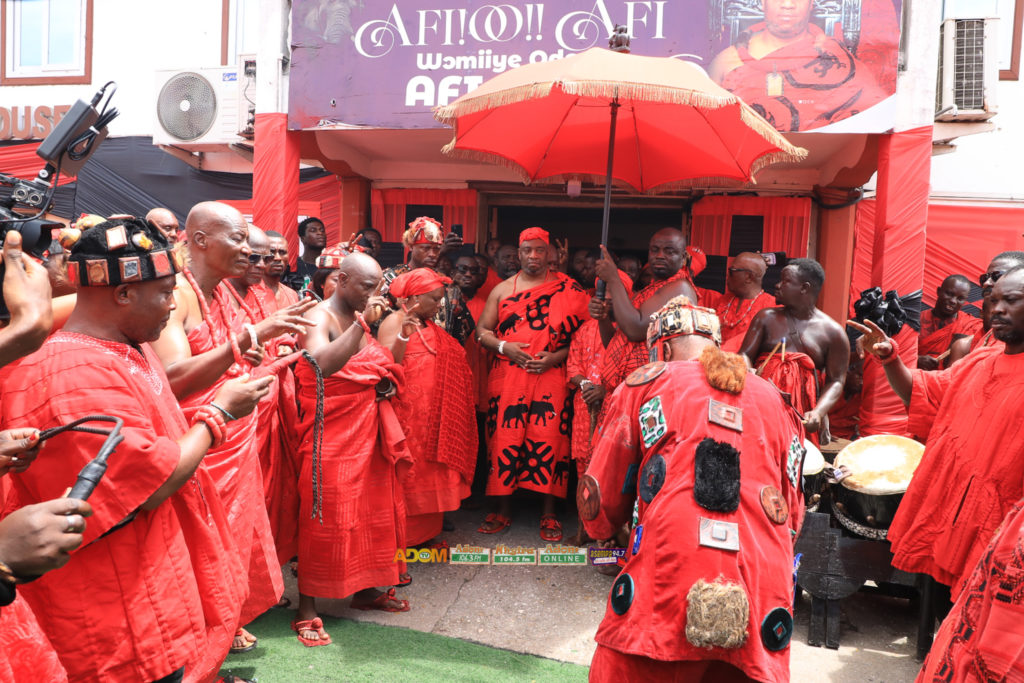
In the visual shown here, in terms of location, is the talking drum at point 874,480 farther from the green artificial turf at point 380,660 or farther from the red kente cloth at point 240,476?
the red kente cloth at point 240,476

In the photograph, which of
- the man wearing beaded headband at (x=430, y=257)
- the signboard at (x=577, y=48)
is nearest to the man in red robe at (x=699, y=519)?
the man wearing beaded headband at (x=430, y=257)

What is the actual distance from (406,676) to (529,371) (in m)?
2.45

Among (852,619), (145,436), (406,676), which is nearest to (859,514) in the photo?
(852,619)

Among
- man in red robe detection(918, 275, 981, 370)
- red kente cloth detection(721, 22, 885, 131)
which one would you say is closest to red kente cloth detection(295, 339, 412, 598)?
red kente cloth detection(721, 22, 885, 131)

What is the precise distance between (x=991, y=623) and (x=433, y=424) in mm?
4192

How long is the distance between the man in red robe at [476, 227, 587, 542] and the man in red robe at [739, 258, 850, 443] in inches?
54.3

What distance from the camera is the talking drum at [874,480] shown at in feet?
14.3

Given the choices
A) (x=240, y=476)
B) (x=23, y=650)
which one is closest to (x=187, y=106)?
(x=240, y=476)

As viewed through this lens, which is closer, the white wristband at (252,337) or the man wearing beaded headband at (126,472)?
the man wearing beaded headband at (126,472)

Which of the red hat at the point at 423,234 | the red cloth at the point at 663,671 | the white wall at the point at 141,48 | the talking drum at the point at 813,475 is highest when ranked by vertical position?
the white wall at the point at 141,48

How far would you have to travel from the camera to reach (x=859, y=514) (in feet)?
14.9

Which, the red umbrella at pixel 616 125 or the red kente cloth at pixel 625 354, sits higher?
the red umbrella at pixel 616 125

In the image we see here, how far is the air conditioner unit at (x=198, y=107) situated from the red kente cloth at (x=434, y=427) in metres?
4.65

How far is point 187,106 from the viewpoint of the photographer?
29.1 ft
